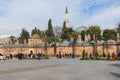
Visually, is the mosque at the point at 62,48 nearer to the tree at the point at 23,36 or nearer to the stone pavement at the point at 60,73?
the tree at the point at 23,36

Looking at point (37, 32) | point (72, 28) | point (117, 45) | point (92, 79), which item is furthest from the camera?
point (37, 32)

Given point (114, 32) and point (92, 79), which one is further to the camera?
point (114, 32)

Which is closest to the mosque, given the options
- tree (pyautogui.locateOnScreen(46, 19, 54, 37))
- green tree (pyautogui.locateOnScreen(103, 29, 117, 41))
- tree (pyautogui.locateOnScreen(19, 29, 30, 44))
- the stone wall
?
the stone wall

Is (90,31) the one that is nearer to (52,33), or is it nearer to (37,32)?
(52,33)

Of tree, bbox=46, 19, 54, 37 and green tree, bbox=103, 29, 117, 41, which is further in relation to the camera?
tree, bbox=46, 19, 54, 37

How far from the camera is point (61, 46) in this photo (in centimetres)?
7406

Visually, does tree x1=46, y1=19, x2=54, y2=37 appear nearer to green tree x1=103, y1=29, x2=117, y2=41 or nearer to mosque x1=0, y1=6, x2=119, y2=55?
mosque x1=0, y1=6, x2=119, y2=55

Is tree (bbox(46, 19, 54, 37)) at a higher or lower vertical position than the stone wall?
higher

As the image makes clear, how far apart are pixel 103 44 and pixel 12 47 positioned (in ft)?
80.4

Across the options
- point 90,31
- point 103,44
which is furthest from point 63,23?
point 103,44

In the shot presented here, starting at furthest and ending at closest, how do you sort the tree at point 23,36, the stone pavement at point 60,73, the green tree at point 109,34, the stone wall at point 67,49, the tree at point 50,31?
the tree at point 23,36
the tree at point 50,31
the green tree at point 109,34
the stone wall at point 67,49
the stone pavement at point 60,73

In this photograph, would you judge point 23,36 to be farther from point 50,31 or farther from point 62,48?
point 62,48

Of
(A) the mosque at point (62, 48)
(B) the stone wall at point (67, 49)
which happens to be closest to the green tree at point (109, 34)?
(A) the mosque at point (62, 48)

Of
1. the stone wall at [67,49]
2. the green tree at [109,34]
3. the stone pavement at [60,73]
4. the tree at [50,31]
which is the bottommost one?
the stone pavement at [60,73]
